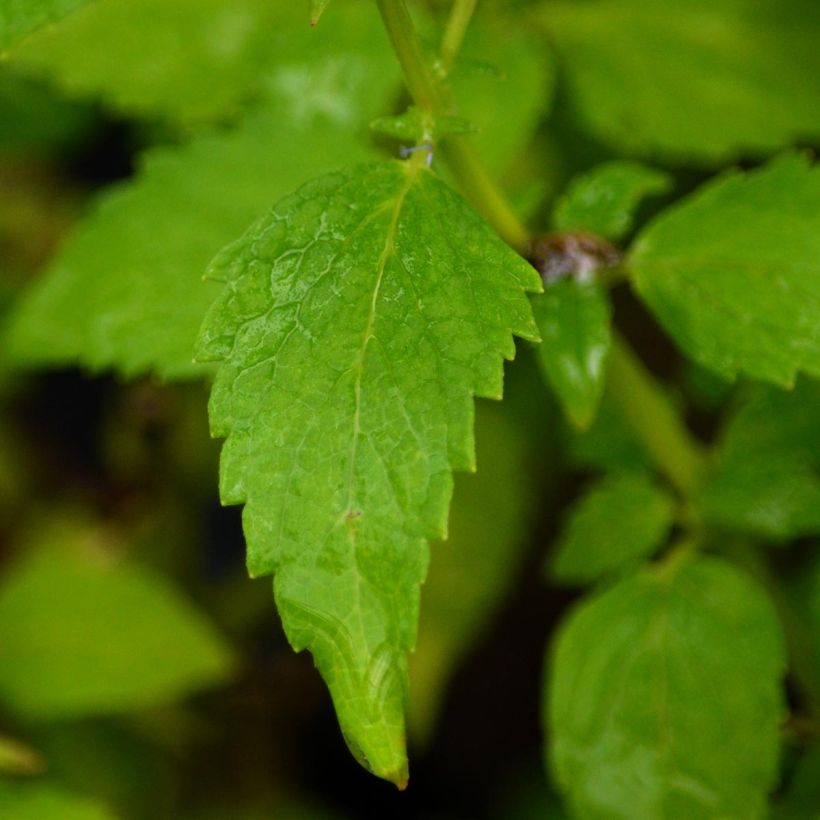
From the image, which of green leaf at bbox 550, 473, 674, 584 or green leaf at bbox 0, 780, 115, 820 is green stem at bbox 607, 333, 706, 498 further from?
green leaf at bbox 0, 780, 115, 820

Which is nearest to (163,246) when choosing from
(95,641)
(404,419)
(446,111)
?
(446,111)

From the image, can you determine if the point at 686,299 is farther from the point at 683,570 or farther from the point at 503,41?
the point at 503,41

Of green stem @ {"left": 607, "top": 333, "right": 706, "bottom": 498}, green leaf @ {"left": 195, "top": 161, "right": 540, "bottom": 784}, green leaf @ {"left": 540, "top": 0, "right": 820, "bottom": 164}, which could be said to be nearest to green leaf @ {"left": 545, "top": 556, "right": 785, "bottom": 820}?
green stem @ {"left": 607, "top": 333, "right": 706, "bottom": 498}

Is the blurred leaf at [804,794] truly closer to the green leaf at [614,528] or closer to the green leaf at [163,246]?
the green leaf at [614,528]

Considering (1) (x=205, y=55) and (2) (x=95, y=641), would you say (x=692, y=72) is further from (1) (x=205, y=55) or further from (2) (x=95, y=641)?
(2) (x=95, y=641)

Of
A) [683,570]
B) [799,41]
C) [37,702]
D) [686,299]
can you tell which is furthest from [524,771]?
[799,41]
